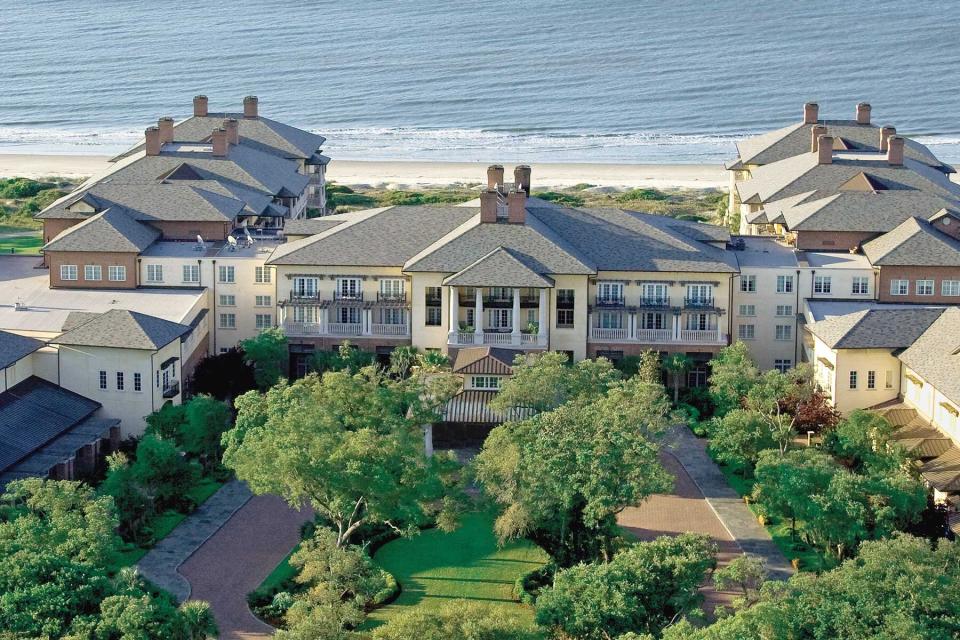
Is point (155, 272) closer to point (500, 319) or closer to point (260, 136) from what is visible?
point (500, 319)

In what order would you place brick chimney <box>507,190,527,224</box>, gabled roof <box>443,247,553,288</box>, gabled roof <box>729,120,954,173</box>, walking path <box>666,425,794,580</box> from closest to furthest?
walking path <box>666,425,794,580</box>
gabled roof <box>443,247,553,288</box>
brick chimney <box>507,190,527,224</box>
gabled roof <box>729,120,954,173</box>

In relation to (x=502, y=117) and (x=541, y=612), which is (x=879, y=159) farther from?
(x=502, y=117)

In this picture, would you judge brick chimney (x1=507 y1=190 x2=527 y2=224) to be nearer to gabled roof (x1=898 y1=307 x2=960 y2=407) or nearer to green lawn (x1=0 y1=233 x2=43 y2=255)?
gabled roof (x1=898 y1=307 x2=960 y2=407)

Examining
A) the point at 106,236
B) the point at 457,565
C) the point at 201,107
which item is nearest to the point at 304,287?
the point at 106,236

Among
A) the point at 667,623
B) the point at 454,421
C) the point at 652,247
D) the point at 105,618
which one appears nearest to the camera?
the point at 105,618

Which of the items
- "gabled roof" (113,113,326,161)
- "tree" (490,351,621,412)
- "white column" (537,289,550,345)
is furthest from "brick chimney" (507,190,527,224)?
"gabled roof" (113,113,326,161)

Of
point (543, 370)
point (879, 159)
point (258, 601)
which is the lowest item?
point (258, 601)

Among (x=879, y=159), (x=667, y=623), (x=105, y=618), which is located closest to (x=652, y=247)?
(x=879, y=159)
